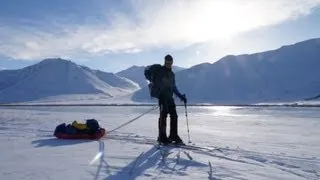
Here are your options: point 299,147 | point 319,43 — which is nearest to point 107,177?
point 299,147

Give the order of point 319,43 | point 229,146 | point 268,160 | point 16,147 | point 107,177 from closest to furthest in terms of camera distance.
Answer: point 107,177 → point 268,160 → point 16,147 → point 229,146 → point 319,43

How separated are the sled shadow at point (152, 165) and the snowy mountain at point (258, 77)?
13191 centimetres

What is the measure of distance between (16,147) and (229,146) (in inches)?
195

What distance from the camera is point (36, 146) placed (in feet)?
30.3

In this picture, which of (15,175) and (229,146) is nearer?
(15,175)

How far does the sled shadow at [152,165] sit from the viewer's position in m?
6.25

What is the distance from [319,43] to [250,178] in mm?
173979

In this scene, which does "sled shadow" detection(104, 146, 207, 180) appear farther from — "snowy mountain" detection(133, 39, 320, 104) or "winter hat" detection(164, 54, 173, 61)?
"snowy mountain" detection(133, 39, 320, 104)

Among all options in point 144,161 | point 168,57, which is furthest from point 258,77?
point 144,161

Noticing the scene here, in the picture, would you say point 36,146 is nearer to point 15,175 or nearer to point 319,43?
point 15,175

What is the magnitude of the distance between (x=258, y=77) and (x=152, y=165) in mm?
160163

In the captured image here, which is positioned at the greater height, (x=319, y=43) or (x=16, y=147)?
(x=319, y=43)

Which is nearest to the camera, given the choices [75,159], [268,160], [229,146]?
[75,159]

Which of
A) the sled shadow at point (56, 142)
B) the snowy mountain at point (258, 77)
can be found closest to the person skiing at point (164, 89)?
the sled shadow at point (56, 142)
